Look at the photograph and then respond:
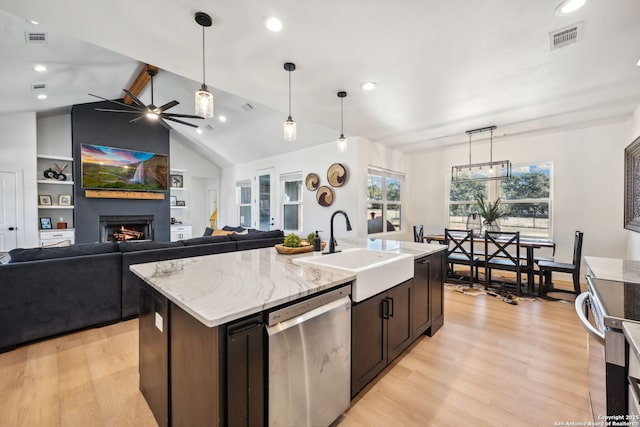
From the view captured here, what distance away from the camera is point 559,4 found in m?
1.65

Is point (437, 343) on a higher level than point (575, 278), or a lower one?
lower

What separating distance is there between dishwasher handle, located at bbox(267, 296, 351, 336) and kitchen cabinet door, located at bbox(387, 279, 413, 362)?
0.51 m

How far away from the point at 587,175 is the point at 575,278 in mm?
1752

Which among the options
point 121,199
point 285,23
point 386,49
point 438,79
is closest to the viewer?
point 285,23

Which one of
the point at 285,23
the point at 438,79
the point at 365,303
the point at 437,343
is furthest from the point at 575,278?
the point at 285,23

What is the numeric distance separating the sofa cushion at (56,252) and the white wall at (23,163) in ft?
10.9

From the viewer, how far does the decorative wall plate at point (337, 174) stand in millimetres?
4816

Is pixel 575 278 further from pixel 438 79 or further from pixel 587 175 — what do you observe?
pixel 438 79

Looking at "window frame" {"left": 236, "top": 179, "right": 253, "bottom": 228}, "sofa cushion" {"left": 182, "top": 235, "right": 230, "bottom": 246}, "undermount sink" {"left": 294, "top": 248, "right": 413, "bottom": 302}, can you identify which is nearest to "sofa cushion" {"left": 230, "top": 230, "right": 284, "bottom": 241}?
"sofa cushion" {"left": 182, "top": 235, "right": 230, "bottom": 246}

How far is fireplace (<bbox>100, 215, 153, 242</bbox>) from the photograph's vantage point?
5.98 metres

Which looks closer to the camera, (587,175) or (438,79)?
(438,79)

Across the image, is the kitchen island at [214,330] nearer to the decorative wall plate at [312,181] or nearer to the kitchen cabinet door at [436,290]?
the kitchen cabinet door at [436,290]

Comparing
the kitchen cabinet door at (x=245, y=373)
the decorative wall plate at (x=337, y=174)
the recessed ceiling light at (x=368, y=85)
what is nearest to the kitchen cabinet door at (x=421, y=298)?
the kitchen cabinet door at (x=245, y=373)

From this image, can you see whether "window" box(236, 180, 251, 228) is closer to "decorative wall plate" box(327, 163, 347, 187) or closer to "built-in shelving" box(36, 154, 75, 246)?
"decorative wall plate" box(327, 163, 347, 187)
